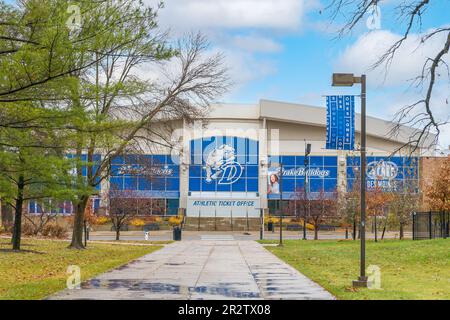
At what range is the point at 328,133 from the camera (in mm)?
17281

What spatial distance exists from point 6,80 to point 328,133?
7.77 meters

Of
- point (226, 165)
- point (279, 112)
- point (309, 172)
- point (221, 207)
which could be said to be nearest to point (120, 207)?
point (221, 207)

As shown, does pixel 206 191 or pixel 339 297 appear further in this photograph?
pixel 206 191

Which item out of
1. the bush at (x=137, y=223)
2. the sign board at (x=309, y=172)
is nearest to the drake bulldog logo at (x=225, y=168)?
the sign board at (x=309, y=172)

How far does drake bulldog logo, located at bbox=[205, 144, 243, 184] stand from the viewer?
8181 centimetres

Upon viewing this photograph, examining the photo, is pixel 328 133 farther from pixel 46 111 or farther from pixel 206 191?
pixel 206 191

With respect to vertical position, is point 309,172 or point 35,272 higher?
point 309,172

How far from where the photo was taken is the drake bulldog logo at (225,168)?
8181cm

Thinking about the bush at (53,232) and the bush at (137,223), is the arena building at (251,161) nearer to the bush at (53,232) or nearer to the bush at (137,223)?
the bush at (137,223)

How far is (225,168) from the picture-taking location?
272ft

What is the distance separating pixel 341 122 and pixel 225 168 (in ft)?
216

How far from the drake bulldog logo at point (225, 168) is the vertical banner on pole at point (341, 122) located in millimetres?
64267

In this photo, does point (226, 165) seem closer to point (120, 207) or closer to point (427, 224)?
point (120, 207)
